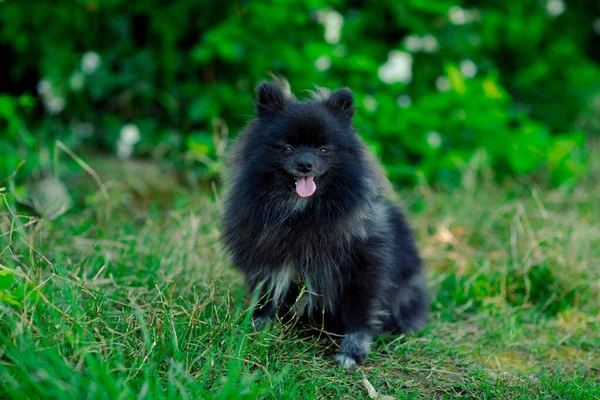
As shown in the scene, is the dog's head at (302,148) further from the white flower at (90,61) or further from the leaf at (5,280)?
the white flower at (90,61)

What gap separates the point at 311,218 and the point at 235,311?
686 millimetres

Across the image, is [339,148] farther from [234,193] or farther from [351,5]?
[351,5]

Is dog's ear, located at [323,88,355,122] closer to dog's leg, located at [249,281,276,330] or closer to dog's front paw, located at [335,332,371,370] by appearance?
dog's leg, located at [249,281,276,330]

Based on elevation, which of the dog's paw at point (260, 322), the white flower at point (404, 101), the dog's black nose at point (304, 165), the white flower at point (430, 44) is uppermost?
the white flower at point (430, 44)

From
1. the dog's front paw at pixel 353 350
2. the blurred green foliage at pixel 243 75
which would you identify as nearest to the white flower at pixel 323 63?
the blurred green foliage at pixel 243 75

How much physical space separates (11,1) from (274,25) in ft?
8.86

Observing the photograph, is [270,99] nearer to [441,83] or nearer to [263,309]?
[263,309]

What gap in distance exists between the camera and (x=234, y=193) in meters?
3.57

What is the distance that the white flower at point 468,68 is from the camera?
7.41 metres

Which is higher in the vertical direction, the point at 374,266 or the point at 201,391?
the point at 374,266

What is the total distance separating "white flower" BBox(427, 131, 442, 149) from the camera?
21.9ft

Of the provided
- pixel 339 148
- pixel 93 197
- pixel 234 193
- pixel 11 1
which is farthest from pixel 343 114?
pixel 11 1

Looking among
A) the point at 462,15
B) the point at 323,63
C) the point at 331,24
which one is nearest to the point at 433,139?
the point at 323,63

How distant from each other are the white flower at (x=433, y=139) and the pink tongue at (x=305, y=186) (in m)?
3.59
